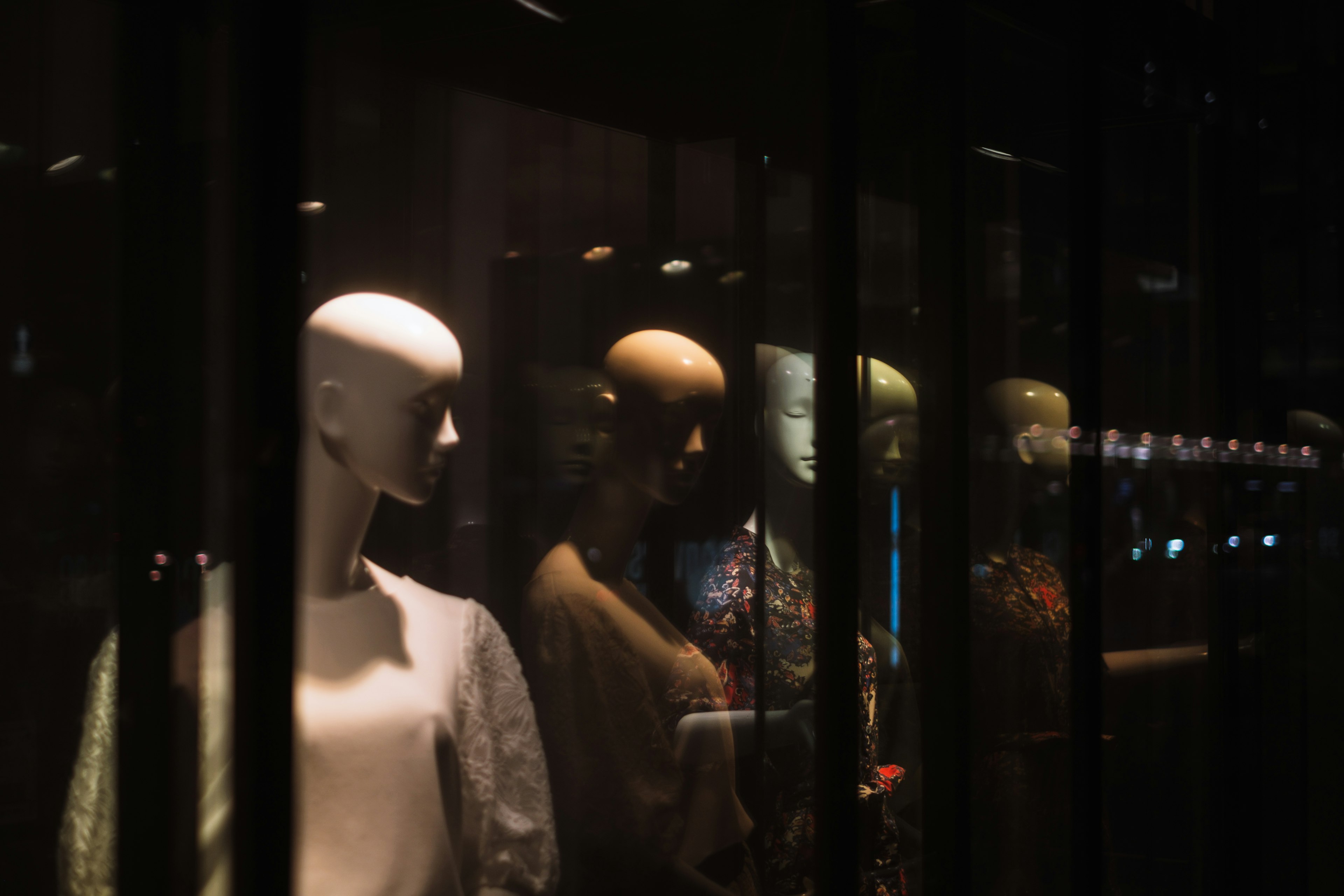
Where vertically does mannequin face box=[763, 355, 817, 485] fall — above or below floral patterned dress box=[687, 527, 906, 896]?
above

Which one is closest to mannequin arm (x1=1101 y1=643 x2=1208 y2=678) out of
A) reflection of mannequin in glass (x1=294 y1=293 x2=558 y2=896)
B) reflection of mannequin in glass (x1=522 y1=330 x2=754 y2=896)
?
reflection of mannequin in glass (x1=522 y1=330 x2=754 y2=896)

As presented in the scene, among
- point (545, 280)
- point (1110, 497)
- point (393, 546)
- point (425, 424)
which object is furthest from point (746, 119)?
point (1110, 497)

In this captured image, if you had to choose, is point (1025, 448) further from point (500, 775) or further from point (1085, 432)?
point (500, 775)

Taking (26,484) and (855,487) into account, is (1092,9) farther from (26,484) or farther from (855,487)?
(26,484)

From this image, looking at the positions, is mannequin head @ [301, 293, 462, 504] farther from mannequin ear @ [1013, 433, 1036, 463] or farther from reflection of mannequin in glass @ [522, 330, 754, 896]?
mannequin ear @ [1013, 433, 1036, 463]

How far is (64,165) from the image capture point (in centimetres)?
93

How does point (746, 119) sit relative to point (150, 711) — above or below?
above

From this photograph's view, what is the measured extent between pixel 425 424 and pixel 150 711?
39 cm

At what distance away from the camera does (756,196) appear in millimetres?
1693

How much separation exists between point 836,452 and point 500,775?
30.6 inches

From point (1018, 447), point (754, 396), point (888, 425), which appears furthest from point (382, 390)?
point (1018, 447)

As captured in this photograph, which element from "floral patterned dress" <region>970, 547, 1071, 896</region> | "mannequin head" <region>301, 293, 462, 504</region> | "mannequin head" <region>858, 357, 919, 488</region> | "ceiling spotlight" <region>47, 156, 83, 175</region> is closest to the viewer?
"ceiling spotlight" <region>47, 156, 83, 175</region>

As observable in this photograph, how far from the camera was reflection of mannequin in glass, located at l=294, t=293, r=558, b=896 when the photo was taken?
111 centimetres

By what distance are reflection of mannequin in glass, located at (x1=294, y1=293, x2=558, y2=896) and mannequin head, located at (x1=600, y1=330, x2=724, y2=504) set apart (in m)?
0.30
